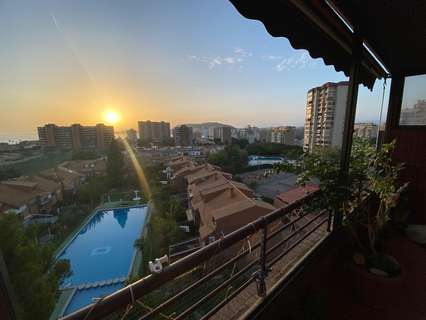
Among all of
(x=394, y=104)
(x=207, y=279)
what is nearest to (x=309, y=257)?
(x=207, y=279)

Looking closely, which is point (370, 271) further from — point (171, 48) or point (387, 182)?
point (171, 48)

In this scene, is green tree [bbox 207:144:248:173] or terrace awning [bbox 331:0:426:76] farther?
green tree [bbox 207:144:248:173]

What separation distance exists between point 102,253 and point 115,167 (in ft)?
33.4

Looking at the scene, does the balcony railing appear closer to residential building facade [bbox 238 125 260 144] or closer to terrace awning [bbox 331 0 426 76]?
terrace awning [bbox 331 0 426 76]

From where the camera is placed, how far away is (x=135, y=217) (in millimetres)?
14586

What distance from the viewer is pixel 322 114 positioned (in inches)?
118

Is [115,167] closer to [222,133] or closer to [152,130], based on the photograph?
[152,130]

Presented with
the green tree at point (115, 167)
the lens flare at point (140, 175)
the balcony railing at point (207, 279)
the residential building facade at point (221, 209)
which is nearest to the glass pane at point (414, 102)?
the balcony railing at point (207, 279)

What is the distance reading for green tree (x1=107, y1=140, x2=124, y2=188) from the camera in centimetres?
1872

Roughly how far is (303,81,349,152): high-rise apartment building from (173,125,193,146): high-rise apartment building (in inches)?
1295

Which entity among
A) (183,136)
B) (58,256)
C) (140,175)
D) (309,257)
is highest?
(183,136)

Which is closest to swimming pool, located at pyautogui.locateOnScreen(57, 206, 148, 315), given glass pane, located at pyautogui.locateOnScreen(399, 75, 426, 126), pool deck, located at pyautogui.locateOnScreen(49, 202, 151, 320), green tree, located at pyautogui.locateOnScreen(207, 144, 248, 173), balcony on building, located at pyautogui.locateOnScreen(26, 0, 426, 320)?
pool deck, located at pyautogui.locateOnScreen(49, 202, 151, 320)

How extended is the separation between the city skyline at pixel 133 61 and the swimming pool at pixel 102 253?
6.51m

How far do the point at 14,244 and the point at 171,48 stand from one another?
13.6 ft
